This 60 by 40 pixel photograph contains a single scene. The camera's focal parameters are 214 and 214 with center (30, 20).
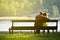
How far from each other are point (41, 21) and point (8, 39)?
172 centimetres

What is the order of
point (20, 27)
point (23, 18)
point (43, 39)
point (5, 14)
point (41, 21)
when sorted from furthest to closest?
1. point (5, 14)
2. point (23, 18)
3. point (20, 27)
4. point (41, 21)
5. point (43, 39)

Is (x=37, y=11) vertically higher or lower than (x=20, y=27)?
higher

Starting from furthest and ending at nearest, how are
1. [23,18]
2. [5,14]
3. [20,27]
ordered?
[5,14] < [23,18] < [20,27]

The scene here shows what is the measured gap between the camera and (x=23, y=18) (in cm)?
440

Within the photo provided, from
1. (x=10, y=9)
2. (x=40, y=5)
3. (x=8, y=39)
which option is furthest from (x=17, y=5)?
(x=8, y=39)

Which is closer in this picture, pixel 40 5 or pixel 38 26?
pixel 38 26

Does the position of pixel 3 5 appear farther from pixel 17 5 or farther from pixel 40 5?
pixel 40 5

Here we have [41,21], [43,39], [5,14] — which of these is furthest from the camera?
[5,14]

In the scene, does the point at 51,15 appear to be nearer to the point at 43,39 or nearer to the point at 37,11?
the point at 37,11

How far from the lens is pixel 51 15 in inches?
170

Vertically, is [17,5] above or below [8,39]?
above

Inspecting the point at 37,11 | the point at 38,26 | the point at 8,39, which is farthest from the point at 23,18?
the point at 8,39

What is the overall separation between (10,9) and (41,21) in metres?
1.17

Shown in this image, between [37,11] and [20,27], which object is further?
[37,11]
